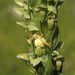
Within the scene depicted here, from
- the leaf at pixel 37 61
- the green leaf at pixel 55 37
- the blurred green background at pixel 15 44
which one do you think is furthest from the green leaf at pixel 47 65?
the blurred green background at pixel 15 44

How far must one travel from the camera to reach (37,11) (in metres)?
1.97

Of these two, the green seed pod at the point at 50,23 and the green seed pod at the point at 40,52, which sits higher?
the green seed pod at the point at 50,23

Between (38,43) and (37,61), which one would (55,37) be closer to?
(38,43)

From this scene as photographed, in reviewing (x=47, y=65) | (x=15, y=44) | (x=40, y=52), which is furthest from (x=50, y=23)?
(x=15, y=44)

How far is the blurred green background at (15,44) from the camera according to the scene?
21.0 feet

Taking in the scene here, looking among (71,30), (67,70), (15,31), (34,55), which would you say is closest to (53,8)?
(34,55)

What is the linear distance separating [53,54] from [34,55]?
0.58 feet

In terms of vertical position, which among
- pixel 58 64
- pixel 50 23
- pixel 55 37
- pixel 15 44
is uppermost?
pixel 50 23

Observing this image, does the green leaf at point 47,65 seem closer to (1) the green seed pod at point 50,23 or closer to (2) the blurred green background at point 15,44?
(1) the green seed pod at point 50,23

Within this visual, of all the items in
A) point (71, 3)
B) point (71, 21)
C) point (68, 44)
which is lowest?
point (68, 44)

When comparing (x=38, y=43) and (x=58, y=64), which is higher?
(x=38, y=43)

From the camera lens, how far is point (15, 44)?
7316 mm

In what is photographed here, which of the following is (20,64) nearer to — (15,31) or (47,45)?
(15,31)

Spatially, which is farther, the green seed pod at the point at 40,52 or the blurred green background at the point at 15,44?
the blurred green background at the point at 15,44
